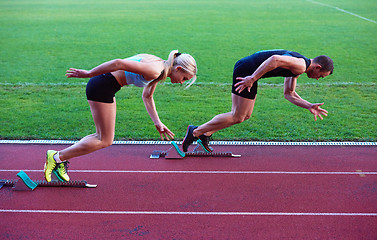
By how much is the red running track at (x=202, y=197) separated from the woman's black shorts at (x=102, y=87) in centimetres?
118

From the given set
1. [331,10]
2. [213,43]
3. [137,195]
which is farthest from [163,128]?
[331,10]

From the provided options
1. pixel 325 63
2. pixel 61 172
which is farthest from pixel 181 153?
pixel 325 63

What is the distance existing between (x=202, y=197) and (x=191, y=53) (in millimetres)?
10212

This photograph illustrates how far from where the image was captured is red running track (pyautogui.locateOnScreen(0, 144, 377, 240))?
452cm

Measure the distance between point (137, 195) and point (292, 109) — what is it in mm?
4717

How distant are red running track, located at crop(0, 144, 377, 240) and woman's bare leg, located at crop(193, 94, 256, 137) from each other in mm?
428

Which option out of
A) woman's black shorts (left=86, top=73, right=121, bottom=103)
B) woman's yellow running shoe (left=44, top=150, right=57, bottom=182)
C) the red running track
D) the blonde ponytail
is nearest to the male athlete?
the red running track

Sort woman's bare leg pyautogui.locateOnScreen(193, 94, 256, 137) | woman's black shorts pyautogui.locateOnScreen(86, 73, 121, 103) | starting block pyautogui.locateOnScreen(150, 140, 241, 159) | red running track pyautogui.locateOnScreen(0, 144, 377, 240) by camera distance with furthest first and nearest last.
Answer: starting block pyautogui.locateOnScreen(150, 140, 241, 159) < woman's bare leg pyautogui.locateOnScreen(193, 94, 256, 137) < woman's black shorts pyautogui.locateOnScreen(86, 73, 121, 103) < red running track pyautogui.locateOnScreen(0, 144, 377, 240)

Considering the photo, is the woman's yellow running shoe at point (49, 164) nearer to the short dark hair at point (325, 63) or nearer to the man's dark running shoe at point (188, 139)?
the man's dark running shoe at point (188, 139)

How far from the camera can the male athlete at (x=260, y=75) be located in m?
5.19

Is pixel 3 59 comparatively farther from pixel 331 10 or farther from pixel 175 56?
pixel 331 10

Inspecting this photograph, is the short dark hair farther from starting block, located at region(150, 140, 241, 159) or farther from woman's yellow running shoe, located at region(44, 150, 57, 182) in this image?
woman's yellow running shoe, located at region(44, 150, 57, 182)

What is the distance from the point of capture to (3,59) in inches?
543

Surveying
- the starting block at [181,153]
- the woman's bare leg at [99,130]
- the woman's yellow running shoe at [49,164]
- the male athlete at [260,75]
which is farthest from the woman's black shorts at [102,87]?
the starting block at [181,153]
